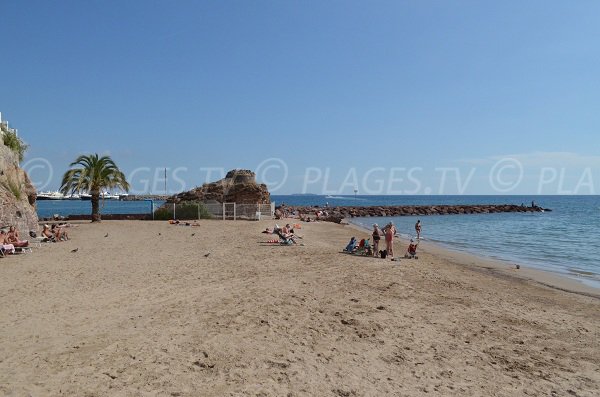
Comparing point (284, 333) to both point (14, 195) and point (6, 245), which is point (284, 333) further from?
point (14, 195)

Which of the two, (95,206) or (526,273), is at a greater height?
(95,206)

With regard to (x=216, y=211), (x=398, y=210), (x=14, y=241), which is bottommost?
(x=14, y=241)

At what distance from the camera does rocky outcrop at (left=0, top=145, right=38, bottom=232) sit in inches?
717

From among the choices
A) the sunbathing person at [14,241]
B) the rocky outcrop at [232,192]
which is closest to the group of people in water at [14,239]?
the sunbathing person at [14,241]

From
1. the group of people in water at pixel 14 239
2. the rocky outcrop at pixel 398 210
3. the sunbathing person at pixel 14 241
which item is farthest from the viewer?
the rocky outcrop at pixel 398 210

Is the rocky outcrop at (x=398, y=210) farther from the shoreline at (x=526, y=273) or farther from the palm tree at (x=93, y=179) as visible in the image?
the shoreline at (x=526, y=273)

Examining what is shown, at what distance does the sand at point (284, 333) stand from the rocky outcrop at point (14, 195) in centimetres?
669

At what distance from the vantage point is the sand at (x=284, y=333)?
5.00 meters

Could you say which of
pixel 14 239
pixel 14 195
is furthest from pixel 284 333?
pixel 14 195

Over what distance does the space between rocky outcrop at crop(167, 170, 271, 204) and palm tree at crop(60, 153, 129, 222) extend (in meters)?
6.37

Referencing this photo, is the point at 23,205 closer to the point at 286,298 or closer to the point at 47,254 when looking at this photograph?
the point at 47,254

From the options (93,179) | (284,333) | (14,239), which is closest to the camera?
(284,333)

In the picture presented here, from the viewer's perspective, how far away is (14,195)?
63.8ft

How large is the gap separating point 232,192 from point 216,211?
3366 millimetres
